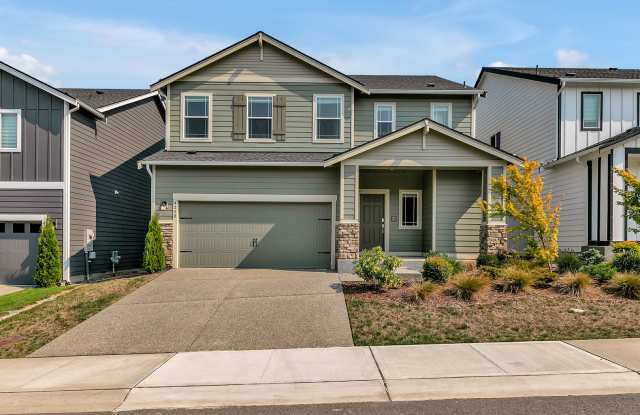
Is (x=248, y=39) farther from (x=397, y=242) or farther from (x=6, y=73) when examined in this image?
(x=397, y=242)

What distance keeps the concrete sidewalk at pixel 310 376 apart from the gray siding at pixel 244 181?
26.6 ft

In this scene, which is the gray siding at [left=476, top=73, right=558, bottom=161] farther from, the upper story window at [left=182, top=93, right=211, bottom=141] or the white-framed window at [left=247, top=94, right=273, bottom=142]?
the upper story window at [left=182, top=93, right=211, bottom=141]

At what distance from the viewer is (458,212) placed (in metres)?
16.1

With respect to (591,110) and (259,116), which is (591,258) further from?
(259,116)

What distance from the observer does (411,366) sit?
734cm

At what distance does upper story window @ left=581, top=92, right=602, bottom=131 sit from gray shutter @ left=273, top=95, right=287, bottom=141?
10.4 m

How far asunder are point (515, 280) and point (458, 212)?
495cm

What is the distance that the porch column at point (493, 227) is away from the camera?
14955mm

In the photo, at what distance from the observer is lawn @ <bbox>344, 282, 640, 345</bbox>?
8.99 meters

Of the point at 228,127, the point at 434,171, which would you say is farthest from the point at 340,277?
the point at 228,127

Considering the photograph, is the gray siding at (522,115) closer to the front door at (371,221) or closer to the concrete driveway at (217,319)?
the front door at (371,221)

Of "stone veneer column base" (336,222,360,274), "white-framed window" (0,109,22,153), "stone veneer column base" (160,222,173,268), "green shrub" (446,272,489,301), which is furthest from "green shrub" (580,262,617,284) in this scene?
"white-framed window" (0,109,22,153)

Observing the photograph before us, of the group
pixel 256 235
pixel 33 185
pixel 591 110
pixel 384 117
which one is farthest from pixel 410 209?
pixel 33 185

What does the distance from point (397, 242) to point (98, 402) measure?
40.1ft
